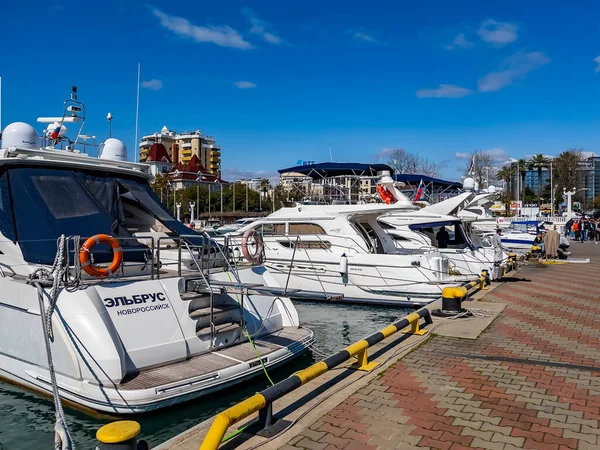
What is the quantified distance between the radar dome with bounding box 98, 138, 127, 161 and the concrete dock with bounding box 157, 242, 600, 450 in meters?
6.95

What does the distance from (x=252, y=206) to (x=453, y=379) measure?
3522 inches

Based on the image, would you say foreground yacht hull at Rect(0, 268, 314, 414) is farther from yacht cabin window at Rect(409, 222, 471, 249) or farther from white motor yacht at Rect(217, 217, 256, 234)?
yacht cabin window at Rect(409, 222, 471, 249)

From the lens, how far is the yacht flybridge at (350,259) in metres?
14.9

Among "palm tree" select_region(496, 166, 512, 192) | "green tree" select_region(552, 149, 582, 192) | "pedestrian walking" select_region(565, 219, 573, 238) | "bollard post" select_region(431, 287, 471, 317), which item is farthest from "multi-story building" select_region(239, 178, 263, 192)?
"bollard post" select_region(431, 287, 471, 317)

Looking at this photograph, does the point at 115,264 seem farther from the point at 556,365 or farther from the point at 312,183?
the point at 312,183

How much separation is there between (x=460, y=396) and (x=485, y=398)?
28cm

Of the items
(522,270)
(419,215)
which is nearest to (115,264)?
(419,215)

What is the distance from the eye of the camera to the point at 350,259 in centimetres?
1560

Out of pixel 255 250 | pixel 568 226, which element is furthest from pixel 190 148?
pixel 255 250

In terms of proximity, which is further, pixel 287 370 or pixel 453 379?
pixel 287 370

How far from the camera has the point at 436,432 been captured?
4922mm

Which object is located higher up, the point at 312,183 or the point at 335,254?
the point at 312,183

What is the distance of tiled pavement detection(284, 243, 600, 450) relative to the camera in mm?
4781

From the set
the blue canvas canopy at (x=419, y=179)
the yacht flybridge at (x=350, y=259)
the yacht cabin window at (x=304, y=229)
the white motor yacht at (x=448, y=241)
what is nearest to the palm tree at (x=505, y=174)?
the blue canvas canopy at (x=419, y=179)
